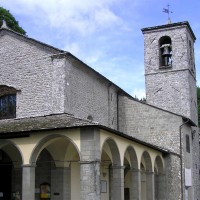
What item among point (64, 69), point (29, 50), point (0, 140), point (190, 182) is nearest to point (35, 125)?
point (0, 140)

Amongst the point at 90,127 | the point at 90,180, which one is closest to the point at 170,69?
the point at 90,127

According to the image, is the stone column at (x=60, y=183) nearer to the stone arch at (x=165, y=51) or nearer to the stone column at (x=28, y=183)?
the stone column at (x=28, y=183)

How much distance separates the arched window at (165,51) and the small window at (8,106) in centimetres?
1129

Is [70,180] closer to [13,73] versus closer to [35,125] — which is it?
[35,125]

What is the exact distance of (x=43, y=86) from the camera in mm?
18156

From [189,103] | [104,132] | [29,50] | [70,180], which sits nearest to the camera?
[104,132]

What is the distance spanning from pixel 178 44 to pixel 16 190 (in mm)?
14221

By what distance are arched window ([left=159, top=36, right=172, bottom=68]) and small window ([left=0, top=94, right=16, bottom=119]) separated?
445 inches

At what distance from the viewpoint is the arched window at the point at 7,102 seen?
61.2 ft

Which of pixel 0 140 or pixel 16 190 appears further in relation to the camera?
pixel 16 190

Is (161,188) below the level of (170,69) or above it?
below

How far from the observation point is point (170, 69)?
2627 cm

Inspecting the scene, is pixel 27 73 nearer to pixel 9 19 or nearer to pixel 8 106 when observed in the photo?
pixel 8 106

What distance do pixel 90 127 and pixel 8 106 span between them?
21.5 feet
